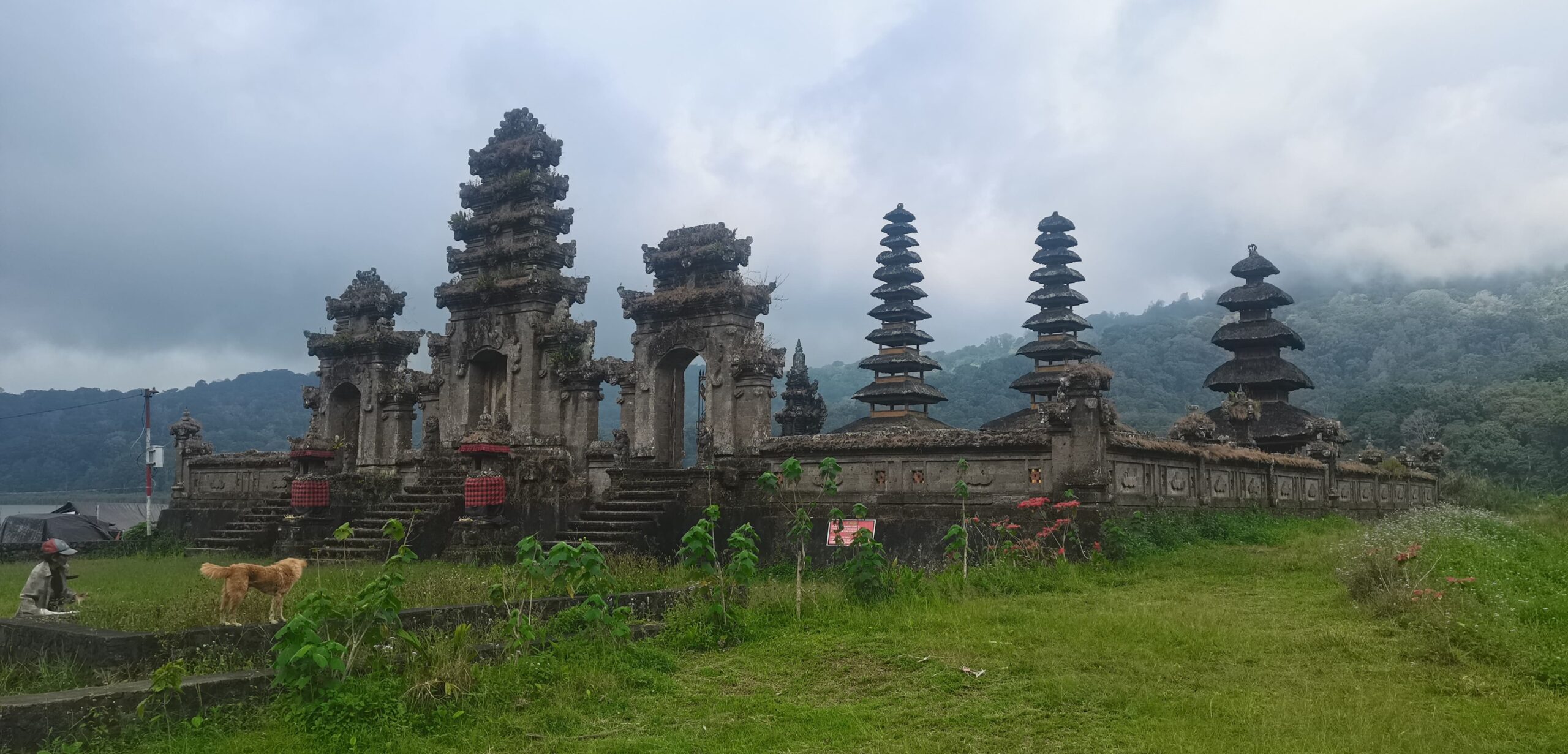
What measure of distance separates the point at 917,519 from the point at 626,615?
24.6ft

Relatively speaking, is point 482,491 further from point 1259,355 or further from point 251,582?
point 1259,355

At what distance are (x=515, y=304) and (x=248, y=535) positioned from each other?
25.4 feet

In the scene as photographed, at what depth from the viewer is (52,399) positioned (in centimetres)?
7588

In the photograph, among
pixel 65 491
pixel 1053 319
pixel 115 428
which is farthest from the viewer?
pixel 115 428

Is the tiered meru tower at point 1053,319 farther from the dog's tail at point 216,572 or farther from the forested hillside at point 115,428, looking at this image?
the forested hillside at point 115,428

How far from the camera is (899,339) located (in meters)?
42.6

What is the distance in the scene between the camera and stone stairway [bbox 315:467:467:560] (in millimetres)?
20219

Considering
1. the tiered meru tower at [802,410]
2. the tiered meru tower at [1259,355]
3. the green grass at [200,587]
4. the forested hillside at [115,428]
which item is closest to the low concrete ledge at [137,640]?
the green grass at [200,587]

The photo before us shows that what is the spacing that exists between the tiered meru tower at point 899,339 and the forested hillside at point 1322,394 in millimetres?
9213

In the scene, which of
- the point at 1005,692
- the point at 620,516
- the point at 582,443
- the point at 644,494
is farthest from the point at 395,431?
the point at 1005,692

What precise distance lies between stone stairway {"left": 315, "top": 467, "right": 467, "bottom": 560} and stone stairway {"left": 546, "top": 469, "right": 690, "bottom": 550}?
Answer: 2322mm

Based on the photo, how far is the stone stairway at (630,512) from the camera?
18.8 metres

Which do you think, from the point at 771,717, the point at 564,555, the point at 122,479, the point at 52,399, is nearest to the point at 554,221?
the point at 564,555

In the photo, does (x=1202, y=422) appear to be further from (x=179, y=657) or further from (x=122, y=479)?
(x=122, y=479)
